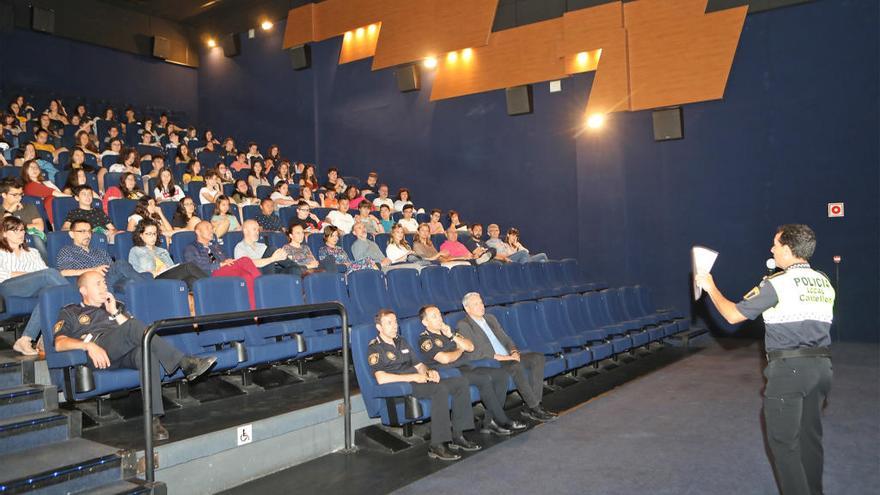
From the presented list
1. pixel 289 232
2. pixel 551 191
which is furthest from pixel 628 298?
pixel 289 232

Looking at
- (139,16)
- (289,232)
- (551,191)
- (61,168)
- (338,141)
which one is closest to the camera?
(289,232)

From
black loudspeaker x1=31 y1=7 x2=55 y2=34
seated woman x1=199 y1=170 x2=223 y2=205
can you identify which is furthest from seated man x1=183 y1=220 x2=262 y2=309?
black loudspeaker x1=31 y1=7 x2=55 y2=34

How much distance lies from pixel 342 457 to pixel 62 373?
1.31 meters

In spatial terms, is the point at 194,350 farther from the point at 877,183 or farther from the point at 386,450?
the point at 877,183

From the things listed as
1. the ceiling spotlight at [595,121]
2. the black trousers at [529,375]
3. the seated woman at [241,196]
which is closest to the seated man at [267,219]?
the seated woman at [241,196]

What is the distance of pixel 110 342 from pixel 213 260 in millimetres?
1625

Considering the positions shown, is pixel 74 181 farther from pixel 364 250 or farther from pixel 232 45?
pixel 232 45

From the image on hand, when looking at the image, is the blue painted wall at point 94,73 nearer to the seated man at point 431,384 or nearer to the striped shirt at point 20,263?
the striped shirt at point 20,263

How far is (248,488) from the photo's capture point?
9.18 ft

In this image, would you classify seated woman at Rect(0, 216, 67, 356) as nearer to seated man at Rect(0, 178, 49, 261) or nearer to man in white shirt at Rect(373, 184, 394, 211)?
seated man at Rect(0, 178, 49, 261)

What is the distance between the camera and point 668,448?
329 cm

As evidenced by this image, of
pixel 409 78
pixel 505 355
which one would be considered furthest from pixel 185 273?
pixel 409 78

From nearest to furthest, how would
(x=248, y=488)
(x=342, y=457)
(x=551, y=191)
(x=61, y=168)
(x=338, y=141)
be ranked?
1. (x=248, y=488)
2. (x=342, y=457)
3. (x=61, y=168)
4. (x=551, y=191)
5. (x=338, y=141)

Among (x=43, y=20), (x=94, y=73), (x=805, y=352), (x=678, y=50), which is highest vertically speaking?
(x=43, y=20)
